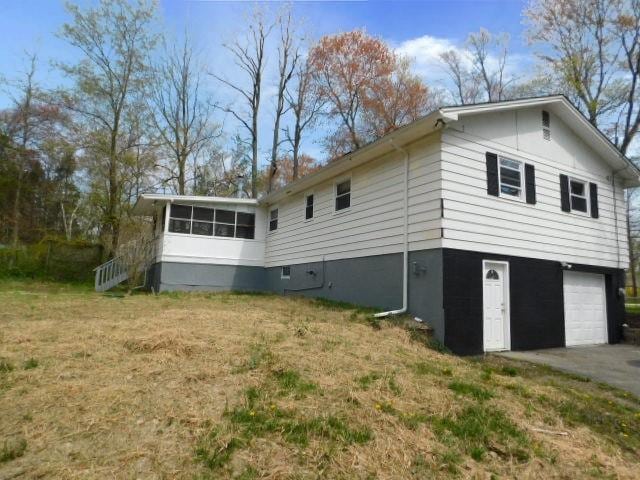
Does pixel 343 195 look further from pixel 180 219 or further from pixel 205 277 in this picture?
pixel 180 219

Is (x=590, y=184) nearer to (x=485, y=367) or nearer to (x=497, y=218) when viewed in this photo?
(x=497, y=218)

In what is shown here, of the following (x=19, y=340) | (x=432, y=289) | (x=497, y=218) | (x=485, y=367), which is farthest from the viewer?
(x=497, y=218)

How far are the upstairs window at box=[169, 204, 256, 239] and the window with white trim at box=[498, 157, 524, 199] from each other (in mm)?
9653

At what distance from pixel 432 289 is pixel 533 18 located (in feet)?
60.3

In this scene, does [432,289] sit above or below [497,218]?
below

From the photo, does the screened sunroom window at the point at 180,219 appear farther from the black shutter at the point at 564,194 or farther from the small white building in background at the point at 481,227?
the black shutter at the point at 564,194

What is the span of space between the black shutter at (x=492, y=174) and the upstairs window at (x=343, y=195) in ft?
12.0

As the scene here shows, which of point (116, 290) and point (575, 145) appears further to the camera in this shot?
point (116, 290)

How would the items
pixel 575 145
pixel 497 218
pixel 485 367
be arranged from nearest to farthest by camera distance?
1. pixel 485 367
2. pixel 497 218
3. pixel 575 145

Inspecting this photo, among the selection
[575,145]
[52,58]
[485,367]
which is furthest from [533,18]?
[52,58]

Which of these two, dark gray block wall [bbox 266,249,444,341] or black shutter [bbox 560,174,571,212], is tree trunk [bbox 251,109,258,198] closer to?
dark gray block wall [bbox 266,249,444,341]

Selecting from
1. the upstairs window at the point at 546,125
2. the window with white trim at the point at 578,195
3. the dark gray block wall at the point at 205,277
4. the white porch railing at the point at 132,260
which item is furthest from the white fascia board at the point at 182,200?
the window with white trim at the point at 578,195

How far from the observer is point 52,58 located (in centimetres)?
2012

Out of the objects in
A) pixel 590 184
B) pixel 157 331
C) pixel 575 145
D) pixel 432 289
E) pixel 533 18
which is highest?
pixel 533 18
